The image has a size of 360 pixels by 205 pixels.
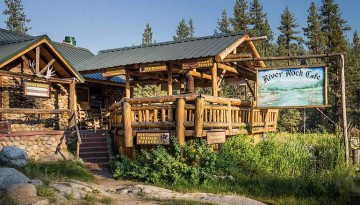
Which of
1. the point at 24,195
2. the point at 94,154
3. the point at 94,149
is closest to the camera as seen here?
the point at 24,195

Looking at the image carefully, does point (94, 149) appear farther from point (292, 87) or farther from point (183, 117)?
point (292, 87)

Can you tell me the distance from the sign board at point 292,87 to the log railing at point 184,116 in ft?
4.43

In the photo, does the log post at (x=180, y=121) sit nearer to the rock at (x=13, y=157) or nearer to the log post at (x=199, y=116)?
the log post at (x=199, y=116)

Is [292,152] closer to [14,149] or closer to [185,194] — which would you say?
[185,194]

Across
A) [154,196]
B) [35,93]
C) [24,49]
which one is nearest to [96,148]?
[35,93]

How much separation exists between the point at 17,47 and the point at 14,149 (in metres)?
5.79

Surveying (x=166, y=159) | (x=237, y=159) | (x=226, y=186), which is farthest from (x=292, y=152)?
(x=166, y=159)

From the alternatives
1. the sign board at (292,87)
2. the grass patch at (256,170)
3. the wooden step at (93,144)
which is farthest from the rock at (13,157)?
the sign board at (292,87)

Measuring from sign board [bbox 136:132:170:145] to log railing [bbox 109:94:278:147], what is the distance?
0.83ft

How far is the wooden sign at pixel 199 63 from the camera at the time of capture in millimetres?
14922

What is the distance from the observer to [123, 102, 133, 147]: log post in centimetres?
1314

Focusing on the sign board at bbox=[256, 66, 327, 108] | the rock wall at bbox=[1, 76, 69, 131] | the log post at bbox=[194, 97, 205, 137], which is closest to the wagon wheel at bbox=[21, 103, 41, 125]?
the rock wall at bbox=[1, 76, 69, 131]

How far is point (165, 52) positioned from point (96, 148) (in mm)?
5569

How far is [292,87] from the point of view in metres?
12.6
